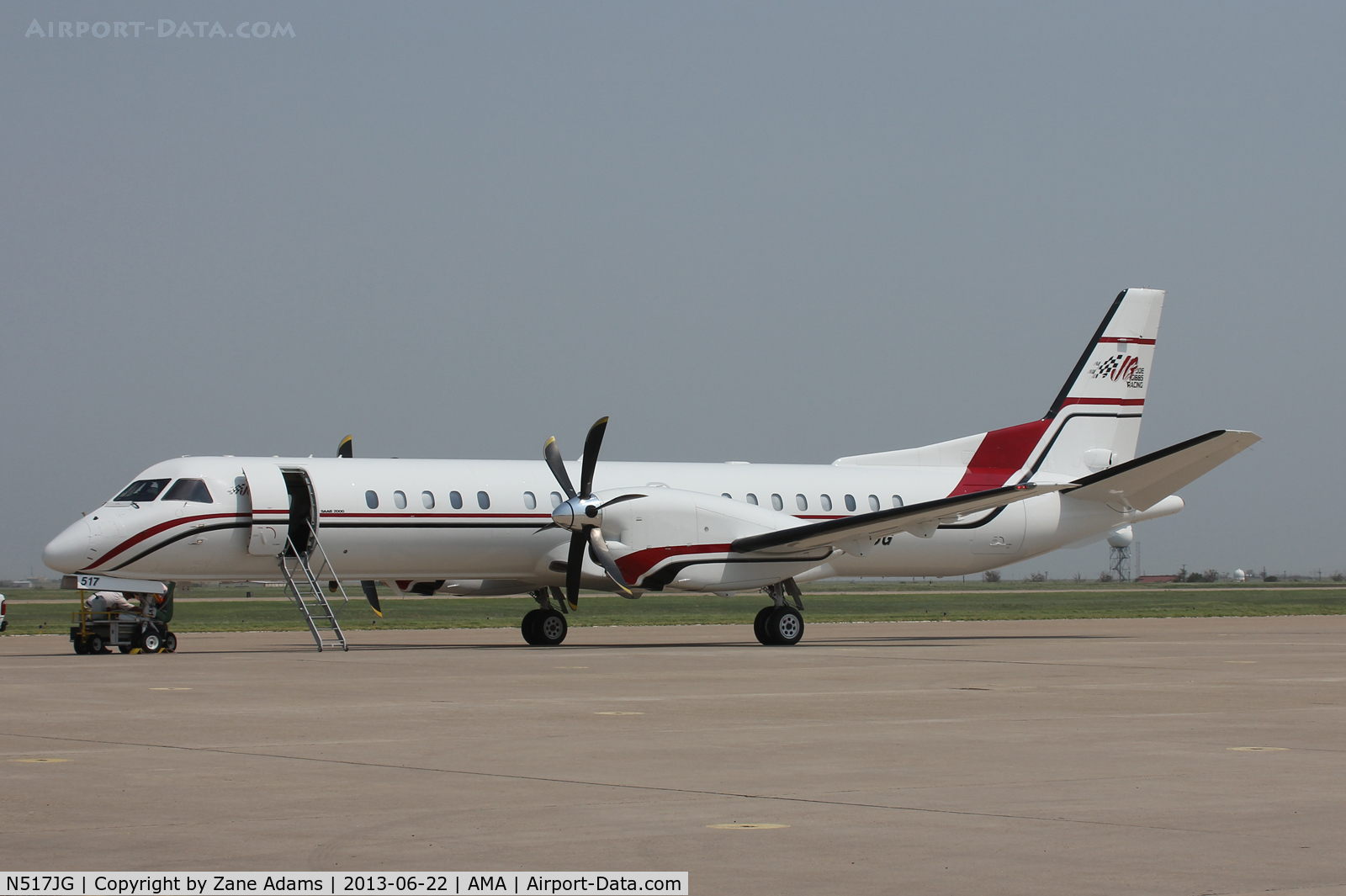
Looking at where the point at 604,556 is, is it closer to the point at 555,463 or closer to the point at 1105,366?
the point at 555,463

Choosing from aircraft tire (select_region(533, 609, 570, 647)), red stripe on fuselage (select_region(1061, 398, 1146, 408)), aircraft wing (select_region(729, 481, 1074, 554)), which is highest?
red stripe on fuselage (select_region(1061, 398, 1146, 408))

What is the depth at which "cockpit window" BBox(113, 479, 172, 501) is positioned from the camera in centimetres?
2506

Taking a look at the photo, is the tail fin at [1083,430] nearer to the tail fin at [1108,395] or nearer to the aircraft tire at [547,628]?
the tail fin at [1108,395]

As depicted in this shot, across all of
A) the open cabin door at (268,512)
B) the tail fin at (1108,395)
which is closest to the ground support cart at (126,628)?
the open cabin door at (268,512)

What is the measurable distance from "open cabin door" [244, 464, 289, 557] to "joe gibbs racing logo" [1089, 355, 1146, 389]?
1771 cm

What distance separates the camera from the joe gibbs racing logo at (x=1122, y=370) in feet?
109

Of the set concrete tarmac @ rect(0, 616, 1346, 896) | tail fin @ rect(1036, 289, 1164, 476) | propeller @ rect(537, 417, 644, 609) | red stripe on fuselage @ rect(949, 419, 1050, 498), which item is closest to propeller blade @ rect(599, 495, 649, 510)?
propeller @ rect(537, 417, 644, 609)

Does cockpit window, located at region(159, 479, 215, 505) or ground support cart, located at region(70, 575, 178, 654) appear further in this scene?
cockpit window, located at region(159, 479, 215, 505)

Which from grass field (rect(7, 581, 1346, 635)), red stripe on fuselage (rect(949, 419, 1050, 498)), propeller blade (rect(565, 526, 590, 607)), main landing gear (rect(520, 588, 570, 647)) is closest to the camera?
propeller blade (rect(565, 526, 590, 607))

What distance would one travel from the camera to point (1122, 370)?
33.4 metres

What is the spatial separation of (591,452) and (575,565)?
2.03m

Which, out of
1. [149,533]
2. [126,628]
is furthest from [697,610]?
[149,533]

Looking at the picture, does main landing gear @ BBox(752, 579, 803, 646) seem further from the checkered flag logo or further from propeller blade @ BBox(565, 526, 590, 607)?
the checkered flag logo

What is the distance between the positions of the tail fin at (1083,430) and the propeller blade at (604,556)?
734cm
